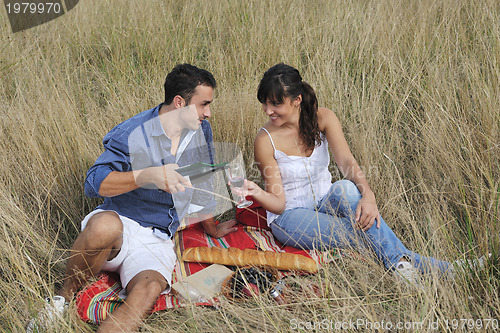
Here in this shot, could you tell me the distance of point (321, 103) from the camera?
14.2ft

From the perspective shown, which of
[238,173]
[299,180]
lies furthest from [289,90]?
[238,173]

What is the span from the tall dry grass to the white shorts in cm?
31

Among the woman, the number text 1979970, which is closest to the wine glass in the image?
the woman

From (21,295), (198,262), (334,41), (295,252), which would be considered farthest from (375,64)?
(21,295)

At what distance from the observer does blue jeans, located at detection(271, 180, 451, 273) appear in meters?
2.93

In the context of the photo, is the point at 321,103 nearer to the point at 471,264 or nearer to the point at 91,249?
the point at 471,264

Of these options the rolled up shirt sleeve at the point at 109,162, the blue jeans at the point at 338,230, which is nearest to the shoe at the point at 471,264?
the blue jeans at the point at 338,230

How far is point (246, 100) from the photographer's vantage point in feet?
14.0

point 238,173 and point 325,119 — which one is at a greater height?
point 325,119

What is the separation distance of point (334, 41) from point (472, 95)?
1510 millimetres

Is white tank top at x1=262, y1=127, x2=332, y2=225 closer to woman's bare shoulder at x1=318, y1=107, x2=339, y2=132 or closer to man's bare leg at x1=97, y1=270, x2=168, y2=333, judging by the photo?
woman's bare shoulder at x1=318, y1=107, x2=339, y2=132

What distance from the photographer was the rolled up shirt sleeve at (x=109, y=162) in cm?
282

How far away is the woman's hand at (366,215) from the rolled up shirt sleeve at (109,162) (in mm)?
1506

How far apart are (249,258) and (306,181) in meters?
0.71
